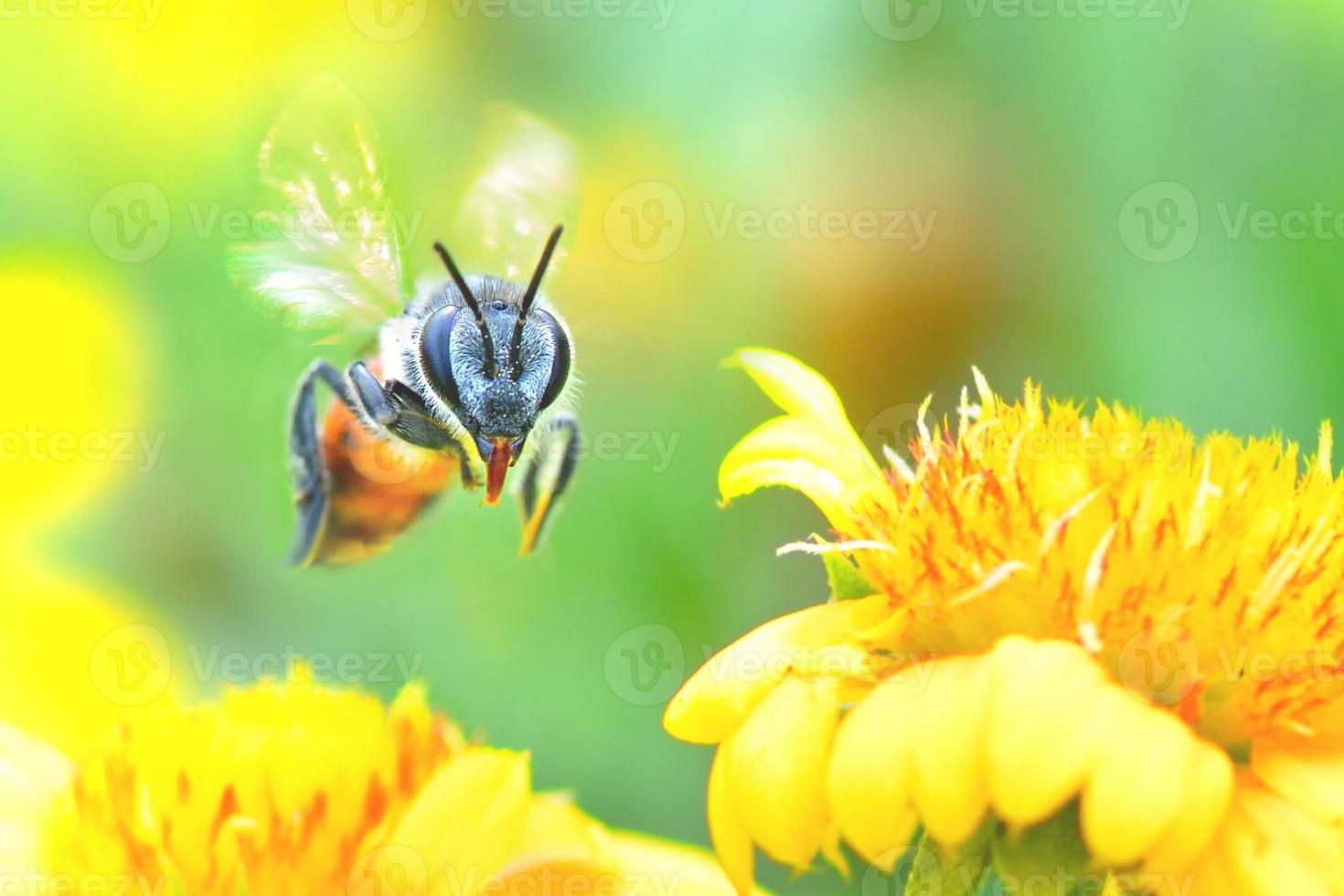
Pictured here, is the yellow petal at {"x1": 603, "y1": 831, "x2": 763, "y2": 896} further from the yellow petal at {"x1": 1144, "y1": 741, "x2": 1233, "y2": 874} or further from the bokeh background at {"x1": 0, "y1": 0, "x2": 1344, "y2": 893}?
the bokeh background at {"x1": 0, "y1": 0, "x2": 1344, "y2": 893}

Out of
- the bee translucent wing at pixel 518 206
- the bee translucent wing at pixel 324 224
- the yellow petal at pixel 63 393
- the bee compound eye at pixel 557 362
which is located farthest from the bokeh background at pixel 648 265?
the bee compound eye at pixel 557 362

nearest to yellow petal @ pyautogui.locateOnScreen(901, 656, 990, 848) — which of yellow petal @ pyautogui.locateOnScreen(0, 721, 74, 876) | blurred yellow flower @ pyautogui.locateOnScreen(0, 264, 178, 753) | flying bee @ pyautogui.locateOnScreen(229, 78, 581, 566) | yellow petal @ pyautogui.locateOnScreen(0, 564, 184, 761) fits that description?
flying bee @ pyautogui.locateOnScreen(229, 78, 581, 566)

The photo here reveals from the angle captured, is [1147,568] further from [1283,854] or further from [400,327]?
[400,327]

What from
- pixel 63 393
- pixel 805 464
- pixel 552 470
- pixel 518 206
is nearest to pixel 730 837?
pixel 805 464

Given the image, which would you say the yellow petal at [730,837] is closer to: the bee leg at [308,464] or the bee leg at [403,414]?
the bee leg at [403,414]

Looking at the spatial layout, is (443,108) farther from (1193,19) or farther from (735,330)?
(1193,19)

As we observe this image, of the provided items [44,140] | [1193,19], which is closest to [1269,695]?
[1193,19]
